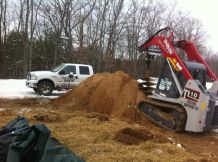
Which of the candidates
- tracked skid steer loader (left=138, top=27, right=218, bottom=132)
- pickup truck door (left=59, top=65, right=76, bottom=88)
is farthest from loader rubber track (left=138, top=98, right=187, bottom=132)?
pickup truck door (left=59, top=65, right=76, bottom=88)

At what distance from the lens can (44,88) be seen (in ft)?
59.5

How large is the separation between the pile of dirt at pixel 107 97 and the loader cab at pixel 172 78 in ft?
2.94

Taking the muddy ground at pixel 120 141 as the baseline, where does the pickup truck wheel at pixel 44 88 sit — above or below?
above

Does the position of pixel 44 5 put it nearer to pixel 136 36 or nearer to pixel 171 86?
pixel 136 36

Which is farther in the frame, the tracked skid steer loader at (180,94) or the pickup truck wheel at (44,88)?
the pickup truck wheel at (44,88)

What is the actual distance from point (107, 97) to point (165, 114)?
260 cm

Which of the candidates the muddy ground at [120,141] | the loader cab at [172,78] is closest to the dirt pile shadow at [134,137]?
the muddy ground at [120,141]

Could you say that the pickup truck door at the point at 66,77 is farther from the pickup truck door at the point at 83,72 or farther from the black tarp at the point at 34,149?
the black tarp at the point at 34,149

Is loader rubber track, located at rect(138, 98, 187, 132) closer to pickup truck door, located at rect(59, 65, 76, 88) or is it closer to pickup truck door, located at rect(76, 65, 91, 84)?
pickup truck door, located at rect(59, 65, 76, 88)

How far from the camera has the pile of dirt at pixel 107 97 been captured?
39.1 feet

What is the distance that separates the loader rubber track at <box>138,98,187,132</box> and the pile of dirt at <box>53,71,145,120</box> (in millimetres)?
412

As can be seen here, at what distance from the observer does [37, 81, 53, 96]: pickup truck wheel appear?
18.1 metres

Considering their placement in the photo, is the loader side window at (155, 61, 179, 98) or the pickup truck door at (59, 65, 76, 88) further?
the pickup truck door at (59, 65, 76, 88)

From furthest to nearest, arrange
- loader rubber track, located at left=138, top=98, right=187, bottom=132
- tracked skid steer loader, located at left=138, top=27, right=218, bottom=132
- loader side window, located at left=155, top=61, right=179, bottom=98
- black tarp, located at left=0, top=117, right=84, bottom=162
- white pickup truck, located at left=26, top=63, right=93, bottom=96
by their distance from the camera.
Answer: white pickup truck, located at left=26, top=63, right=93, bottom=96 → loader side window, located at left=155, top=61, right=179, bottom=98 → loader rubber track, located at left=138, top=98, right=187, bottom=132 → tracked skid steer loader, located at left=138, top=27, right=218, bottom=132 → black tarp, located at left=0, top=117, right=84, bottom=162
